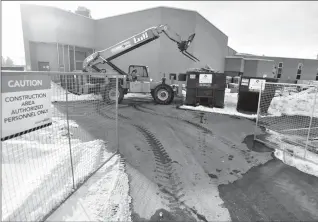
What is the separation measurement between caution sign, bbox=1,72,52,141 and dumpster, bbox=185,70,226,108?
25.9 feet

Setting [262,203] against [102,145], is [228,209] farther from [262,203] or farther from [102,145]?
[102,145]

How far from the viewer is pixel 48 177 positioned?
10.9 ft

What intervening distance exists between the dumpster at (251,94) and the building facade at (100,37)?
28.0ft

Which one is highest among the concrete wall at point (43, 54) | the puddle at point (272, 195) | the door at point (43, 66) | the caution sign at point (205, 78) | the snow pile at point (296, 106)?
the concrete wall at point (43, 54)

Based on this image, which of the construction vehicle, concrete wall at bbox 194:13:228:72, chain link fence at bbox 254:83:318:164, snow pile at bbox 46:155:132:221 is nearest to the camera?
snow pile at bbox 46:155:132:221

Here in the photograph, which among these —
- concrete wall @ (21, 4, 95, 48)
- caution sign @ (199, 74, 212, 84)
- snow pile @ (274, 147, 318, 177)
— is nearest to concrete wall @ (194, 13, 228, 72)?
caution sign @ (199, 74, 212, 84)

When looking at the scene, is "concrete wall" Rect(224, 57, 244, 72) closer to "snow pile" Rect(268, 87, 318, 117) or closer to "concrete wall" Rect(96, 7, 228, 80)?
"concrete wall" Rect(96, 7, 228, 80)

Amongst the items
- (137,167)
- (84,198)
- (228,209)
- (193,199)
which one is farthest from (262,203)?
(84,198)

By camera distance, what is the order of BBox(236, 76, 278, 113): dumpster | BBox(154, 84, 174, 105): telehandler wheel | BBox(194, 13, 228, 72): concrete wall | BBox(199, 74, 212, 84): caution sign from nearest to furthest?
BBox(236, 76, 278, 113): dumpster
BBox(199, 74, 212, 84): caution sign
BBox(154, 84, 174, 105): telehandler wheel
BBox(194, 13, 228, 72): concrete wall

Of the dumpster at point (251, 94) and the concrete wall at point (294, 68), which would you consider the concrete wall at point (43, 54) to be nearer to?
the dumpster at point (251, 94)

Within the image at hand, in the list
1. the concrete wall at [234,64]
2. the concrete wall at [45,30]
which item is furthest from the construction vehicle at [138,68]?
the concrete wall at [234,64]

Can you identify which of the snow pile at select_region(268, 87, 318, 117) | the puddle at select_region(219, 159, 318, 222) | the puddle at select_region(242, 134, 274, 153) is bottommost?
the puddle at select_region(219, 159, 318, 222)

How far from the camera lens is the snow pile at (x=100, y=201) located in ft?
8.73

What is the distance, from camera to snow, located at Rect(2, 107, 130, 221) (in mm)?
2697
